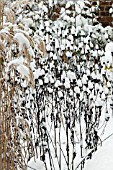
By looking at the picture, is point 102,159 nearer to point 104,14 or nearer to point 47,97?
point 47,97

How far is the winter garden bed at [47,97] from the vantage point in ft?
7.65

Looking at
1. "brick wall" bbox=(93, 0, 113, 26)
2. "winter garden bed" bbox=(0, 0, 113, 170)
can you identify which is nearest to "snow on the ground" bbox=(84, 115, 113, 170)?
"winter garden bed" bbox=(0, 0, 113, 170)

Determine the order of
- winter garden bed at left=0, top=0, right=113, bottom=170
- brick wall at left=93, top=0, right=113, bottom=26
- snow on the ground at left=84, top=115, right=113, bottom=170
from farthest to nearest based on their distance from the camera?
brick wall at left=93, top=0, right=113, bottom=26, snow on the ground at left=84, top=115, right=113, bottom=170, winter garden bed at left=0, top=0, right=113, bottom=170

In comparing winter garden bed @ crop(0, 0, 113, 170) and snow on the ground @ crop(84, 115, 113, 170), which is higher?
winter garden bed @ crop(0, 0, 113, 170)

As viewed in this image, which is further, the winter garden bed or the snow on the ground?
the snow on the ground

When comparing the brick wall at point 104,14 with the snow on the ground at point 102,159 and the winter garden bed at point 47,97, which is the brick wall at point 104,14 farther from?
the snow on the ground at point 102,159

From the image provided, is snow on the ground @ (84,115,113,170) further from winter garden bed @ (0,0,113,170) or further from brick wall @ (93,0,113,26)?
brick wall @ (93,0,113,26)

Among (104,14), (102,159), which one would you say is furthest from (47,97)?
(104,14)

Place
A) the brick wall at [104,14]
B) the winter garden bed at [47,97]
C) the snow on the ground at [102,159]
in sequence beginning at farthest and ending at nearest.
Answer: the brick wall at [104,14]
the snow on the ground at [102,159]
the winter garden bed at [47,97]

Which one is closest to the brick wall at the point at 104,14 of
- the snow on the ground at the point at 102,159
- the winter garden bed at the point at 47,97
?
the winter garden bed at the point at 47,97

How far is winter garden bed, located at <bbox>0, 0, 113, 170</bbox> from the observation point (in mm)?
2332

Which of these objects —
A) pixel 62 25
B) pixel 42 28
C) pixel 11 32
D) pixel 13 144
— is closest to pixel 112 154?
pixel 13 144

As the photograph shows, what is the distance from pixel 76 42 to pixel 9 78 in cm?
313

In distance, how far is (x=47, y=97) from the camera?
3.84 m
